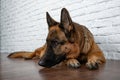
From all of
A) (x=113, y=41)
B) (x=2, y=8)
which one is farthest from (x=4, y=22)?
(x=113, y=41)

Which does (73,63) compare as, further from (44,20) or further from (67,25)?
(44,20)

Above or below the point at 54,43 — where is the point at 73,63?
below

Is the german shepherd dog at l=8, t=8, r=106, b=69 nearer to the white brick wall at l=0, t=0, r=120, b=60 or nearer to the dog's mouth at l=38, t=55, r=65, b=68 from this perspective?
the dog's mouth at l=38, t=55, r=65, b=68

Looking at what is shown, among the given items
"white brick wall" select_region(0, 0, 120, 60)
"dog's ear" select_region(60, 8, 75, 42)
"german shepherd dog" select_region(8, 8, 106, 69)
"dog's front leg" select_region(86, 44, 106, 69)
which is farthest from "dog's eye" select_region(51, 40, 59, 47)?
"white brick wall" select_region(0, 0, 120, 60)

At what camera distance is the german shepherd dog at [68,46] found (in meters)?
1.94

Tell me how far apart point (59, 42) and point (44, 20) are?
6.20 ft

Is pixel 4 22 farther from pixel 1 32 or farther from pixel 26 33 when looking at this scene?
pixel 26 33

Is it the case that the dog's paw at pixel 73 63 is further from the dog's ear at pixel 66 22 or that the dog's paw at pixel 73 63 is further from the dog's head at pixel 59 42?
the dog's ear at pixel 66 22

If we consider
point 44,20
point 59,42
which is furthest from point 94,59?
point 44,20

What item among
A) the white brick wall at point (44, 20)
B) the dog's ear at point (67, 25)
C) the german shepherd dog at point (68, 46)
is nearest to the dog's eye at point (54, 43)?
the german shepherd dog at point (68, 46)

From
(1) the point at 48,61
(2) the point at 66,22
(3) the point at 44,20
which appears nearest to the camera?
(1) the point at 48,61

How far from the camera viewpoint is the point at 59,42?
6.46 feet

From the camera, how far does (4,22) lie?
576cm

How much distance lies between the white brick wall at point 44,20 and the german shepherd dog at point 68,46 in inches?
14.7
